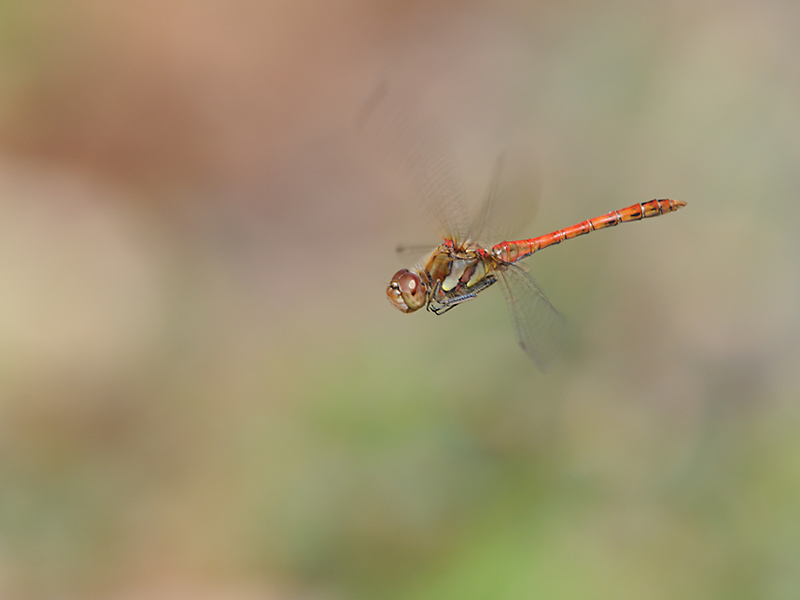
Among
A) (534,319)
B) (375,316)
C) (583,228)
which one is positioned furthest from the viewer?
(375,316)

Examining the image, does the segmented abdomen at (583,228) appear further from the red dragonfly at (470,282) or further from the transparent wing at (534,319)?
the transparent wing at (534,319)

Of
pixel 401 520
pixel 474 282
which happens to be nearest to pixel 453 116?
pixel 474 282

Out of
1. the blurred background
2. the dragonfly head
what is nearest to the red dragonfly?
the dragonfly head

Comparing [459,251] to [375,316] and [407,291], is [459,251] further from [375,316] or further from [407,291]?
[375,316]

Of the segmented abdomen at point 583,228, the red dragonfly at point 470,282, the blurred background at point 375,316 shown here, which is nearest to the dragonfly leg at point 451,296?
the red dragonfly at point 470,282

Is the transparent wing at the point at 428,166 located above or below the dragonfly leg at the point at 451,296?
above

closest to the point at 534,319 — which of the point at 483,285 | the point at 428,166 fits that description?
the point at 483,285
